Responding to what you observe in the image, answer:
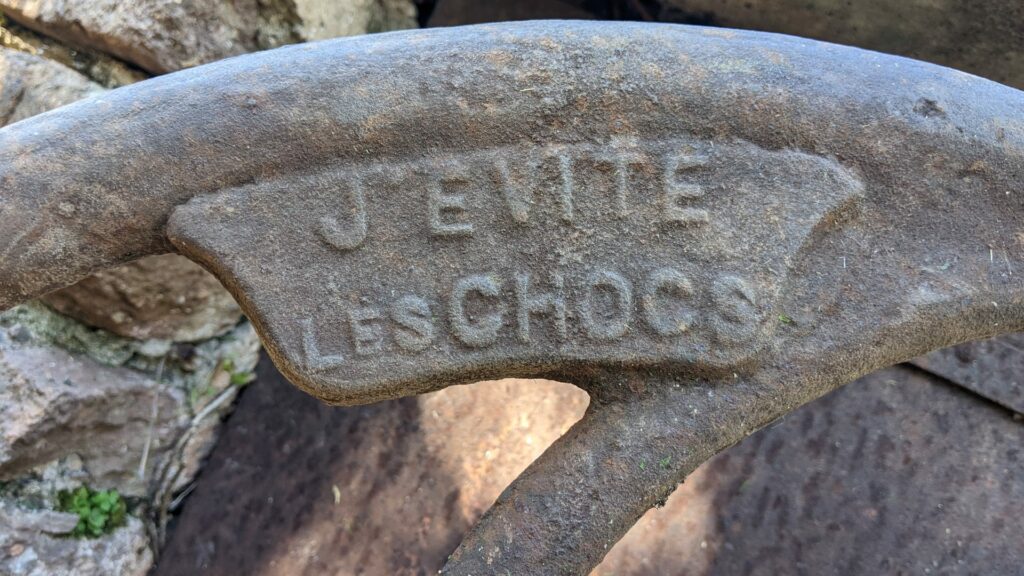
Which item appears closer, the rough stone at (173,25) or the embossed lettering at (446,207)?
the embossed lettering at (446,207)

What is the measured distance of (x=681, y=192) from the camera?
0.58 metres

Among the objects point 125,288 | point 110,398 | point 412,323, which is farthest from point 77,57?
point 412,323

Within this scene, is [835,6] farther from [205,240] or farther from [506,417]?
[205,240]

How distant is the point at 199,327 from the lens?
1.00 metres

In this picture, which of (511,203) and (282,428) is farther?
(282,428)

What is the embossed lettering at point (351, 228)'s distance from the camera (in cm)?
58

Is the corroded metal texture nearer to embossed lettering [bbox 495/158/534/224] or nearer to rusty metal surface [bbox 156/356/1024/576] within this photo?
embossed lettering [bbox 495/158/534/224]

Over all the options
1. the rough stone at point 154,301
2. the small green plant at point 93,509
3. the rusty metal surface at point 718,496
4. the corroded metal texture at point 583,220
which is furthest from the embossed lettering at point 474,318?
the small green plant at point 93,509

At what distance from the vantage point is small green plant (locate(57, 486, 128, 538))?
89 cm

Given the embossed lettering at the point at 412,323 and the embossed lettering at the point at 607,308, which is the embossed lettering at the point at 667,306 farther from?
the embossed lettering at the point at 412,323

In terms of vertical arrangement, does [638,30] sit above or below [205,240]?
above

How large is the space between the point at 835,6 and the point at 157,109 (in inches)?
33.2

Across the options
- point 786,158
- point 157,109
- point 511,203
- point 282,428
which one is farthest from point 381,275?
point 282,428

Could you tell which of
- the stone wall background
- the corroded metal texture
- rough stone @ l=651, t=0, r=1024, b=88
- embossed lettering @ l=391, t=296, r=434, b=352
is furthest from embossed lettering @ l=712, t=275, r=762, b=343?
the stone wall background
